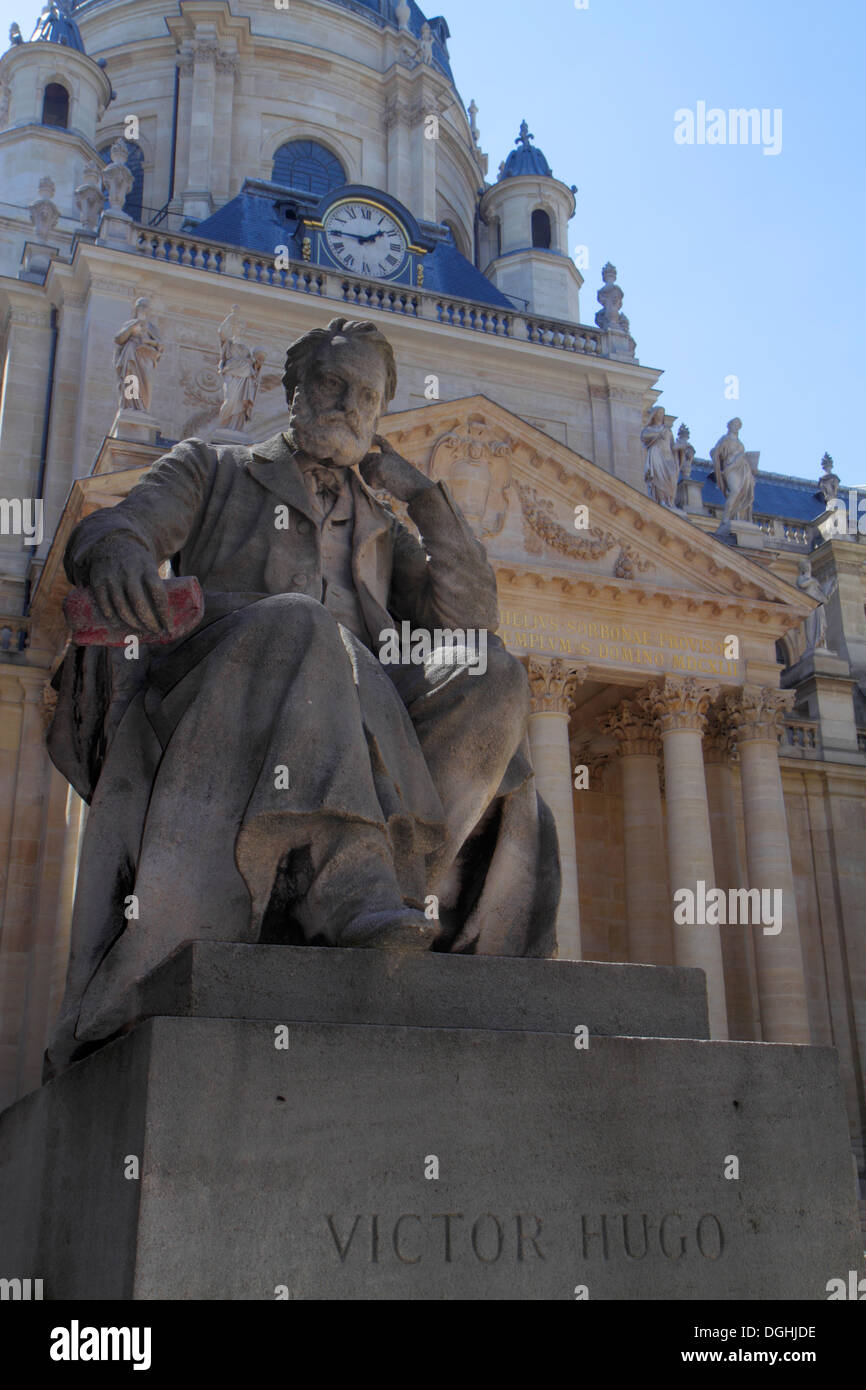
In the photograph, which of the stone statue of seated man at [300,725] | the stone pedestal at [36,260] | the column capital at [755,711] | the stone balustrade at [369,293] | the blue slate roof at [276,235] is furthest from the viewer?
the blue slate roof at [276,235]

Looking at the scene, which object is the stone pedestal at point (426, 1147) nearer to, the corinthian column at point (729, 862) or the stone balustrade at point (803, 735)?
the corinthian column at point (729, 862)

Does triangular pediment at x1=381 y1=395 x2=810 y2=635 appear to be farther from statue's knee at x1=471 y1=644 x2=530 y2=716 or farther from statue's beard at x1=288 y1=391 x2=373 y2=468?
statue's knee at x1=471 y1=644 x2=530 y2=716

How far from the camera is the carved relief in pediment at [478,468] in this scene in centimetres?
2519

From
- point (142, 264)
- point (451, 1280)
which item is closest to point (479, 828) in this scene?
point (451, 1280)

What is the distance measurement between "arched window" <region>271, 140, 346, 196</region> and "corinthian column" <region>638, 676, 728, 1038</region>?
23525 millimetres

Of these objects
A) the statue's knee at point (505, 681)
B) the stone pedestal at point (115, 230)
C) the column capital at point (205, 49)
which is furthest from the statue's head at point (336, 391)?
the column capital at point (205, 49)

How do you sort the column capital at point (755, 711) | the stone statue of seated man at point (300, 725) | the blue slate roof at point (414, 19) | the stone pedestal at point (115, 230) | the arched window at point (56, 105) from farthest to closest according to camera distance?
the blue slate roof at point (414, 19) → the arched window at point (56, 105) → the stone pedestal at point (115, 230) → the column capital at point (755, 711) → the stone statue of seated man at point (300, 725)

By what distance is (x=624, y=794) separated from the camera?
26969 mm

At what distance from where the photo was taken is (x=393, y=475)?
213 inches

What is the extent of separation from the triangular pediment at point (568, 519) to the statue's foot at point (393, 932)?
837 inches

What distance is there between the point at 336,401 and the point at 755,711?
21.5 metres

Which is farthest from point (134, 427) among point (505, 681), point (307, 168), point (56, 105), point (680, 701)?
point (307, 168)

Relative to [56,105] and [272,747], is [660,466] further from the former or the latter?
[272,747]

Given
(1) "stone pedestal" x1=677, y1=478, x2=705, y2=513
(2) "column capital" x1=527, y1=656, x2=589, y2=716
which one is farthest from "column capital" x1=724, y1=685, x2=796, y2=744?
(1) "stone pedestal" x1=677, y1=478, x2=705, y2=513
